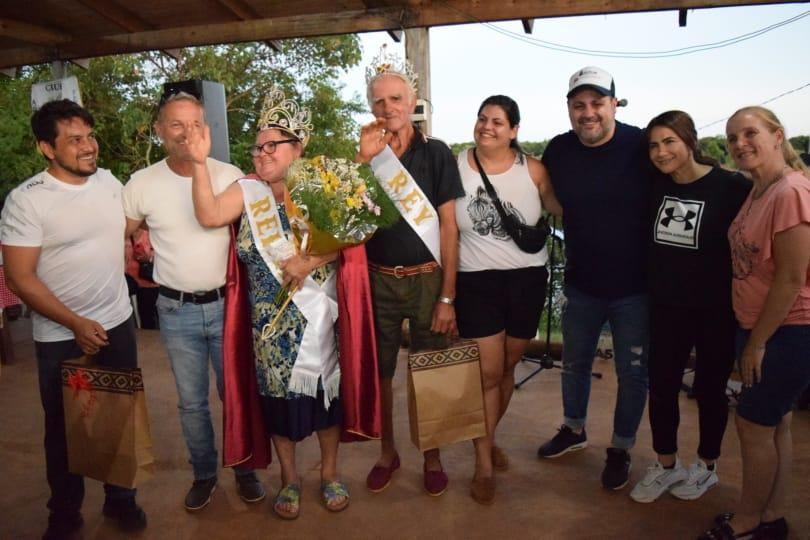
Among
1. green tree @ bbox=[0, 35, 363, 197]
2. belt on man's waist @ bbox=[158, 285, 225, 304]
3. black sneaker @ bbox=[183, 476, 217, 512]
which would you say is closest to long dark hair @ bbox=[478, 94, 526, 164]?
belt on man's waist @ bbox=[158, 285, 225, 304]

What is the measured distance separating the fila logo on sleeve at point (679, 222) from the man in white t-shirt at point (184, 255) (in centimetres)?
163

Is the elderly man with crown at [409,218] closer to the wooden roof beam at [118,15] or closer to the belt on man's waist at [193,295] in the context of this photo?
the belt on man's waist at [193,295]

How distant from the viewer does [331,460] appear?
2328 millimetres

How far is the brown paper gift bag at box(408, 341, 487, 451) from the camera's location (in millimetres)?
2047

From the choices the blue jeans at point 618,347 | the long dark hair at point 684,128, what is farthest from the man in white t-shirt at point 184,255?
the long dark hair at point 684,128

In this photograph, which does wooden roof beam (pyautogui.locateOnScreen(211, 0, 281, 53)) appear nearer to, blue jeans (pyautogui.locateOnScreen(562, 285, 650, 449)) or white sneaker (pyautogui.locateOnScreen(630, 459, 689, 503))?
blue jeans (pyautogui.locateOnScreen(562, 285, 650, 449))

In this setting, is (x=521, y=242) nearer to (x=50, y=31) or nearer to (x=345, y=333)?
(x=345, y=333)

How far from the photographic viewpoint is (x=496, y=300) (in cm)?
228

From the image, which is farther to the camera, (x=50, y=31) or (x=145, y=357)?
(x=50, y=31)

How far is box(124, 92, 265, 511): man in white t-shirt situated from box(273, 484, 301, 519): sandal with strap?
394 millimetres

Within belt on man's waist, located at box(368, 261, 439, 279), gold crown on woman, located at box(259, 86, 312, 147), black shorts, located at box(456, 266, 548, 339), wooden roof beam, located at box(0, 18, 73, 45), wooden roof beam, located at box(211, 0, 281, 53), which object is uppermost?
wooden roof beam, located at box(0, 18, 73, 45)

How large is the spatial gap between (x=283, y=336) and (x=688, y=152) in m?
1.62

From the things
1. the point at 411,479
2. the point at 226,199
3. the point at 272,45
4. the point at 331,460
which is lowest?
the point at 411,479

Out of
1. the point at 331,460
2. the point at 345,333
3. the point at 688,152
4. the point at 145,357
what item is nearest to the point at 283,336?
the point at 345,333
